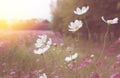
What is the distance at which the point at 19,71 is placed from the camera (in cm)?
595

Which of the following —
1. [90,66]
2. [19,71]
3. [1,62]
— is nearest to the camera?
[90,66]

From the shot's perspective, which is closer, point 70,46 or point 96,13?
point 70,46

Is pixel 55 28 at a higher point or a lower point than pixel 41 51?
higher

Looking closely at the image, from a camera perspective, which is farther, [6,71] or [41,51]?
[6,71]

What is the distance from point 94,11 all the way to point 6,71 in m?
7.52

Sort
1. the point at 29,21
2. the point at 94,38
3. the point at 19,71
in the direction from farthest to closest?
1. the point at 29,21
2. the point at 94,38
3. the point at 19,71

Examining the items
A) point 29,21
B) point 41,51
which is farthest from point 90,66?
point 29,21

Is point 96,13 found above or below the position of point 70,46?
above

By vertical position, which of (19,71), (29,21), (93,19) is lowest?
(19,71)

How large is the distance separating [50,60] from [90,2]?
278 inches

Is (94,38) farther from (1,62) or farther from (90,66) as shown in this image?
(90,66)

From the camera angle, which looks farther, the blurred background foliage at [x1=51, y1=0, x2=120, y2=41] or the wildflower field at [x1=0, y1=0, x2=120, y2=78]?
the blurred background foliage at [x1=51, y1=0, x2=120, y2=41]

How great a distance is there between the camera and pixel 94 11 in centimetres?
1316

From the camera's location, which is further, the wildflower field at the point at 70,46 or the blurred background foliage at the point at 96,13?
the blurred background foliage at the point at 96,13
